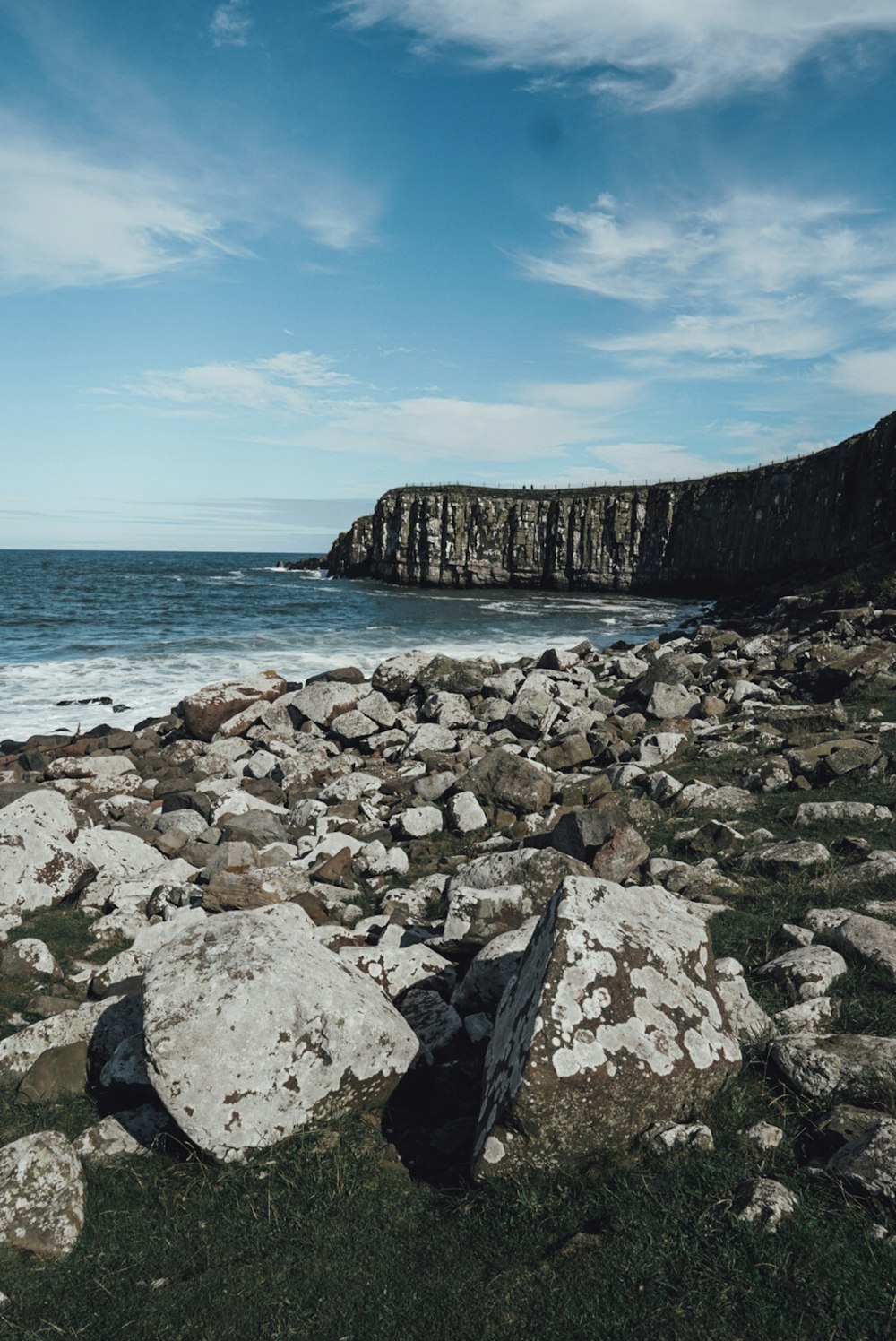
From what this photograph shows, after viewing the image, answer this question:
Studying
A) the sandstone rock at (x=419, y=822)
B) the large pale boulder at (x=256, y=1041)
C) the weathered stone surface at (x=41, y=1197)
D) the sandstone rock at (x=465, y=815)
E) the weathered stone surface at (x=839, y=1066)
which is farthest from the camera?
the sandstone rock at (x=465, y=815)

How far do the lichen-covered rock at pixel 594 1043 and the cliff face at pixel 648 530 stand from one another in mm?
46627

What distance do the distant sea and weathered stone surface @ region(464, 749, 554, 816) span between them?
15.8 meters

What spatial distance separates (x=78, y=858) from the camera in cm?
1109

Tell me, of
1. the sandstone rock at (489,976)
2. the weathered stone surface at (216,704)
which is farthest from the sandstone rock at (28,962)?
the weathered stone surface at (216,704)

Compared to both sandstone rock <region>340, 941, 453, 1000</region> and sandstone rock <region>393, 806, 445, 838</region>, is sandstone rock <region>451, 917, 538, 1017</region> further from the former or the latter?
sandstone rock <region>393, 806, 445, 838</region>

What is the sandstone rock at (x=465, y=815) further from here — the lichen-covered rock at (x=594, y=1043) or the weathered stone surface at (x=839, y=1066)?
the weathered stone surface at (x=839, y=1066)

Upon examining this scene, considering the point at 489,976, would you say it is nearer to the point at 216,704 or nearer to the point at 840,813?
the point at 840,813

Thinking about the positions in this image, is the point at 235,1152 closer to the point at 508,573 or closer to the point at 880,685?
the point at 880,685

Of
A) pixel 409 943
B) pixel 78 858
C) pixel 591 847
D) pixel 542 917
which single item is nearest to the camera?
pixel 542 917

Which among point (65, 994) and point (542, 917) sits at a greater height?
point (542, 917)

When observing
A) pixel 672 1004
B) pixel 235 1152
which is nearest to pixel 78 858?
pixel 235 1152

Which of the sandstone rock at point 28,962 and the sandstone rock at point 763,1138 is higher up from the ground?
the sandstone rock at point 763,1138

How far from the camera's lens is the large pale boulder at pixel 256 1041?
17.3 feet

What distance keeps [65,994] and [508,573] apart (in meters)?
86.6
